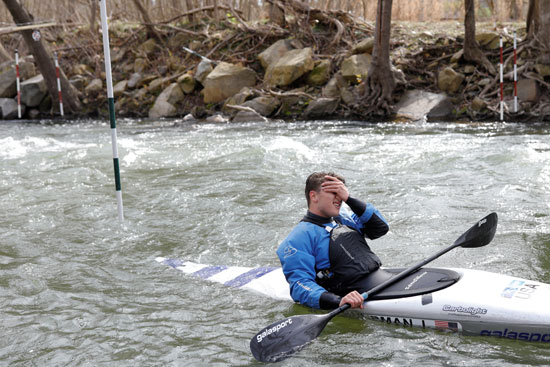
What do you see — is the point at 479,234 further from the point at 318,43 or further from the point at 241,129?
the point at 318,43

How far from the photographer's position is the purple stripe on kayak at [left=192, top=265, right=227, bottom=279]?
4.26 metres

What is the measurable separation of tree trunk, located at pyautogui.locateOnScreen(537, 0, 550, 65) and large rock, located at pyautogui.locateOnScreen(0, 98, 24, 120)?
36.7ft

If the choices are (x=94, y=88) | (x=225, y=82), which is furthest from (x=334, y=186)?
(x=94, y=88)

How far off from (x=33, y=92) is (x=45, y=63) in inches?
61.4

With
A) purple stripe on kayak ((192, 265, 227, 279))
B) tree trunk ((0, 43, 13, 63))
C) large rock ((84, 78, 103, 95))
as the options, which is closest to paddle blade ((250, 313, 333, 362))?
purple stripe on kayak ((192, 265, 227, 279))

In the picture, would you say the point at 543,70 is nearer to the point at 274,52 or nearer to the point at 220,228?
the point at 274,52

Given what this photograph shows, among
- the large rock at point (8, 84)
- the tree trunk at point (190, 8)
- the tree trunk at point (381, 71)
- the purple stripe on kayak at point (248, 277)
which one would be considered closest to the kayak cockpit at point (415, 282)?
the purple stripe on kayak at point (248, 277)

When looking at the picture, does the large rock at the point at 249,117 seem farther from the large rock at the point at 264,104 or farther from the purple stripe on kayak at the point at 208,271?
the purple stripe on kayak at the point at 208,271

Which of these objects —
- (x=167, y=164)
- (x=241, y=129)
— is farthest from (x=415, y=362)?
(x=241, y=129)

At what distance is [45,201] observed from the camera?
633cm

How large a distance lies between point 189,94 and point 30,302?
411 inches

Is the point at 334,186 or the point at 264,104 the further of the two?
the point at 264,104

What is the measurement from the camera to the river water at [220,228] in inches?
124

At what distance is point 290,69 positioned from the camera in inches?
496
